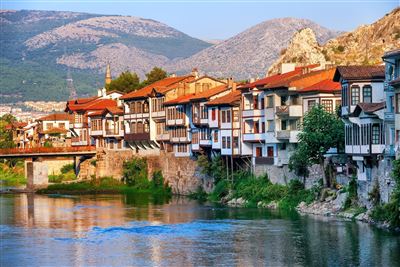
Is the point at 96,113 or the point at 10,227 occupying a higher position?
the point at 96,113

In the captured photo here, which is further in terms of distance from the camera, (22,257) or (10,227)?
(10,227)

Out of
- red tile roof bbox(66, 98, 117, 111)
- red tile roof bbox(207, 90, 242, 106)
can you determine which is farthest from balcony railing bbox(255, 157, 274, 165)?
red tile roof bbox(66, 98, 117, 111)

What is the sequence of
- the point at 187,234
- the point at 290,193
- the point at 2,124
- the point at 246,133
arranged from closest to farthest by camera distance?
1. the point at 187,234
2. the point at 290,193
3. the point at 246,133
4. the point at 2,124

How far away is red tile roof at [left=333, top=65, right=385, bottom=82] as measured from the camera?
62812mm

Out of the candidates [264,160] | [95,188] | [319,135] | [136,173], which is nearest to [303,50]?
[136,173]

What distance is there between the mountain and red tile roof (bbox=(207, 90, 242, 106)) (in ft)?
99.8

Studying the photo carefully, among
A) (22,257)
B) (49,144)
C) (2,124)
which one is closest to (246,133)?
(22,257)

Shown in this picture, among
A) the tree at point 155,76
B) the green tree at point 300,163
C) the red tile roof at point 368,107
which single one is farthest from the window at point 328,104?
the tree at point 155,76

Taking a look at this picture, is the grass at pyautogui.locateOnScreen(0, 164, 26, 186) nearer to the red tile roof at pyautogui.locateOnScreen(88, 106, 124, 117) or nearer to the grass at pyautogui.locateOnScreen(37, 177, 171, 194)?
the red tile roof at pyautogui.locateOnScreen(88, 106, 124, 117)

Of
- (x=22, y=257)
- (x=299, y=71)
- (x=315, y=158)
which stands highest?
(x=299, y=71)

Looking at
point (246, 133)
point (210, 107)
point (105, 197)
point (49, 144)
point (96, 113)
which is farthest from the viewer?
point (49, 144)

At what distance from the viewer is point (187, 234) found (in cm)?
6094

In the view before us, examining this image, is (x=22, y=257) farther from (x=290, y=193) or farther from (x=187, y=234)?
(x=290, y=193)

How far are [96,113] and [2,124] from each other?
4918 cm
